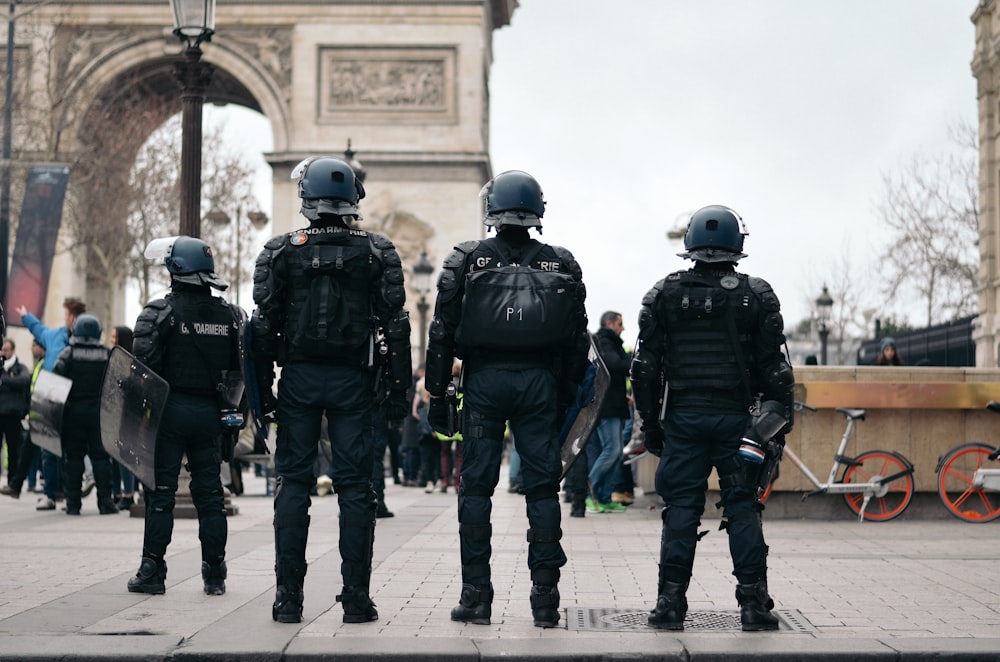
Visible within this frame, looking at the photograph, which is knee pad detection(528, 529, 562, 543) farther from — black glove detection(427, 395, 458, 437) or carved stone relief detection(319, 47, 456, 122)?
carved stone relief detection(319, 47, 456, 122)

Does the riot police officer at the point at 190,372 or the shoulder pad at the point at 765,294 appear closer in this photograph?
the shoulder pad at the point at 765,294

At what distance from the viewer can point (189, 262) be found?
8969 mm

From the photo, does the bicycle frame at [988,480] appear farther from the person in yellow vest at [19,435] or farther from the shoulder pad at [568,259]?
the person in yellow vest at [19,435]

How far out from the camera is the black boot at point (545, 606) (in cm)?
744

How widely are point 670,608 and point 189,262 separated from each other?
3.31 meters

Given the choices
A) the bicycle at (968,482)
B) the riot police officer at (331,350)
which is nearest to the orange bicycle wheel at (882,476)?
the bicycle at (968,482)

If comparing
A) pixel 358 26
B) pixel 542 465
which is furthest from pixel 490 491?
pixel 358 26

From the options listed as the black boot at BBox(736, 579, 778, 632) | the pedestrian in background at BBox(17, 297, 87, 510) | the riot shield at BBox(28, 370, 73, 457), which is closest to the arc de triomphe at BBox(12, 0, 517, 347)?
the pedestrian in background at BBox(17, 297, 87, 510)

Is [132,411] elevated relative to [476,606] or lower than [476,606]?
elevated

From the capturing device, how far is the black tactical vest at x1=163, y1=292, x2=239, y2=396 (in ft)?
29.3

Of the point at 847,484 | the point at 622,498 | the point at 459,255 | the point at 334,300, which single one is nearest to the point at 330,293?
the point at 334,300

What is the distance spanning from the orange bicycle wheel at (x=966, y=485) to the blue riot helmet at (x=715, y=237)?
22.6 ft

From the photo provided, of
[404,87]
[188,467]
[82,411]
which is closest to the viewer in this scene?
[188,467]

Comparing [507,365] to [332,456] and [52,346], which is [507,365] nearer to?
[332,456]
